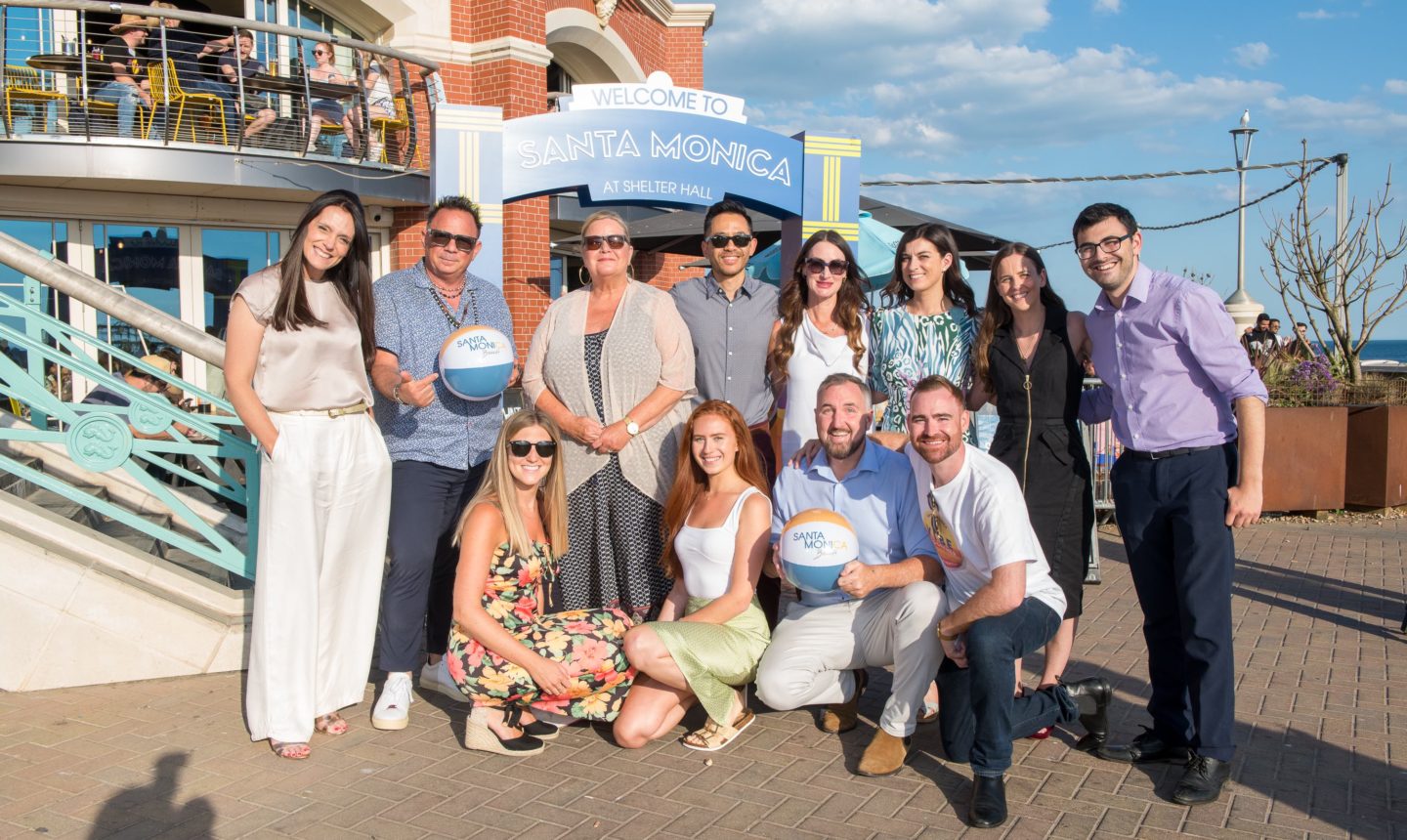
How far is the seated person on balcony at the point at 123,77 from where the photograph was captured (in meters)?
10.6

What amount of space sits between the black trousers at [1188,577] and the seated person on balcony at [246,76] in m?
9.95

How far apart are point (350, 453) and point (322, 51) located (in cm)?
975

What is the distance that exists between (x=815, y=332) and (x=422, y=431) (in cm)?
175

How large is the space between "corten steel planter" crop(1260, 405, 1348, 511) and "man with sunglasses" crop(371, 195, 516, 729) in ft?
27.5

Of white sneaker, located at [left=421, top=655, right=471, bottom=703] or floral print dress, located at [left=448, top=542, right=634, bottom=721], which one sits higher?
floral print dress, located at [left=448, top=542, right=634, bottom=721]

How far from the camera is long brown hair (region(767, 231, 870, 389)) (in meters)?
4.74

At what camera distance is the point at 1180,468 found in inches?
150

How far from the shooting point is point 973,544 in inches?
151

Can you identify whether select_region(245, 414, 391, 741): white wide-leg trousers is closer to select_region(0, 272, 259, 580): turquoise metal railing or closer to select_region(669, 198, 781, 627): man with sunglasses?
select_region(0, 272, 259, 580): turquoise metal railing

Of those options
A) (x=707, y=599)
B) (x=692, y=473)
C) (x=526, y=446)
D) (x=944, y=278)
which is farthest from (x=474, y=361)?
(x=944, y=278)

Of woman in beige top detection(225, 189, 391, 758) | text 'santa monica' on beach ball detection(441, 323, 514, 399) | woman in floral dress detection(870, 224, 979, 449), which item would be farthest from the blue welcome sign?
woman in floral dress detection(870, 224, 979, 449)

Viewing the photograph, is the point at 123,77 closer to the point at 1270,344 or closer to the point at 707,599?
the point at 707,599

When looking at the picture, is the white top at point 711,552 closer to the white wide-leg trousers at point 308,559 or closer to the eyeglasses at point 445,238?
the white wide-leg trousers at point 308,559

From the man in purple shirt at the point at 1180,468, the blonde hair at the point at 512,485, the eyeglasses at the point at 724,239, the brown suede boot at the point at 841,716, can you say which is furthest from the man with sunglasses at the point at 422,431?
the man in purple shirt at the point at 1180,468
